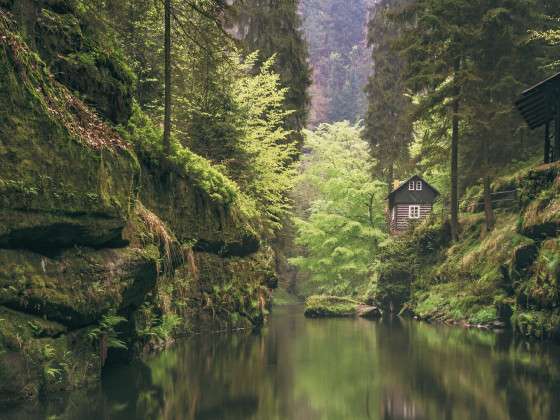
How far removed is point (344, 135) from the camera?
205ft

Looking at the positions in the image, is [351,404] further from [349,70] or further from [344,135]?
[349,70]

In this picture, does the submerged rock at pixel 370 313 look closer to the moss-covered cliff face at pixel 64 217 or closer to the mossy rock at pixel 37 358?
the moss-covered cliff face at pixel 64 217

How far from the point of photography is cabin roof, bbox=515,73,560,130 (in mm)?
22425

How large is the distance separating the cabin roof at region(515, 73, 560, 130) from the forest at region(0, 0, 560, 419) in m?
0.16

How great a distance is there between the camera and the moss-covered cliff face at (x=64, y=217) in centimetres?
999

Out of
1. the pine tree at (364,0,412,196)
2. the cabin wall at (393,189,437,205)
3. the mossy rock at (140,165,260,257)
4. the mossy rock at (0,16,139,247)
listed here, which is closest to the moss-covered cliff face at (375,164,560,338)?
the mossy rock at (140,165,260,257)

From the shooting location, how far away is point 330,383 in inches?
500

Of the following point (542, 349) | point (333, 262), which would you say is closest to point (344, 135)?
point (333, 262)

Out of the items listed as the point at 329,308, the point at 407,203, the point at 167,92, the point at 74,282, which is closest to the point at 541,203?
the point at 167,92

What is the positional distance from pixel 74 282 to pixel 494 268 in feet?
67.3

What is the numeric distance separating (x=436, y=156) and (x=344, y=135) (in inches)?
1156

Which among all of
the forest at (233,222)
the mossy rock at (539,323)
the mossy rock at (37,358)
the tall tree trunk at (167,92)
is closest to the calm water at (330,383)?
the forest at (233,222)

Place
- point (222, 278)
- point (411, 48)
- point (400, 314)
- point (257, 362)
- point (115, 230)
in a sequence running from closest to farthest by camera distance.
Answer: point (115, 230) → point (257, 362) → point (222, 278) → point (411, 48) → point (400, 314)

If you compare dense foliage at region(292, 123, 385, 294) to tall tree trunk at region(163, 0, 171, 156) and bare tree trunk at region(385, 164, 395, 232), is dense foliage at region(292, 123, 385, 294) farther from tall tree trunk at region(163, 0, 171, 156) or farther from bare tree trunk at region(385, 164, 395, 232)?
tall tree trunk at region(163, 0, 171, 156)
